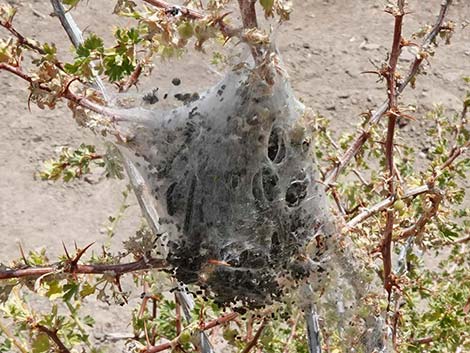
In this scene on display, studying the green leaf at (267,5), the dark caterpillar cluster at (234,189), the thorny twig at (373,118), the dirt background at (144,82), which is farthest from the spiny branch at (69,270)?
the dirt background at (144,82)

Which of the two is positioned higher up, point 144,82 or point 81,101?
point 81,101

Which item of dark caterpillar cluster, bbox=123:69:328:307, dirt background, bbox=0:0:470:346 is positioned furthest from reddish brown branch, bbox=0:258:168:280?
dirt background, bbox=0:0:470:346

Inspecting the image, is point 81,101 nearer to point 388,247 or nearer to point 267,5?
point 267,5

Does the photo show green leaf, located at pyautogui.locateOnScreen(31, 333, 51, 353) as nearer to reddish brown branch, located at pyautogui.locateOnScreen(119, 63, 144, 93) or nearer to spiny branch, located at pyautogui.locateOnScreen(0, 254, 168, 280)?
spiny branch, located at pyautogui.locateOnScreen(0, 254, 168, 280)

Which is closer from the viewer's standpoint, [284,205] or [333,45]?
[284,205]

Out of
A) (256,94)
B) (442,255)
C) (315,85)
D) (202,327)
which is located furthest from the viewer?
(315,85)

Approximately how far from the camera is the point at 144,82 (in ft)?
15.1

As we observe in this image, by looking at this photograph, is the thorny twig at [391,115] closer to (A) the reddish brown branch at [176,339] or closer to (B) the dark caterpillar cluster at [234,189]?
(B) the dark caterpillar cluster at [234,189]

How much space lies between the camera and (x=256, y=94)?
4.69ft

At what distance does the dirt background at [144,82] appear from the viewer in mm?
5246

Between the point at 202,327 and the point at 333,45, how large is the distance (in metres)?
5.47

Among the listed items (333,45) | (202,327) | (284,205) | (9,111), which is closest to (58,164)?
(202,327)

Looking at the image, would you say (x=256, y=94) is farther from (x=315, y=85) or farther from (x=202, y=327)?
(x=315, y=85)

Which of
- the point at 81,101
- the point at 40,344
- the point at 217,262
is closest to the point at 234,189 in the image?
the point at 217,262
